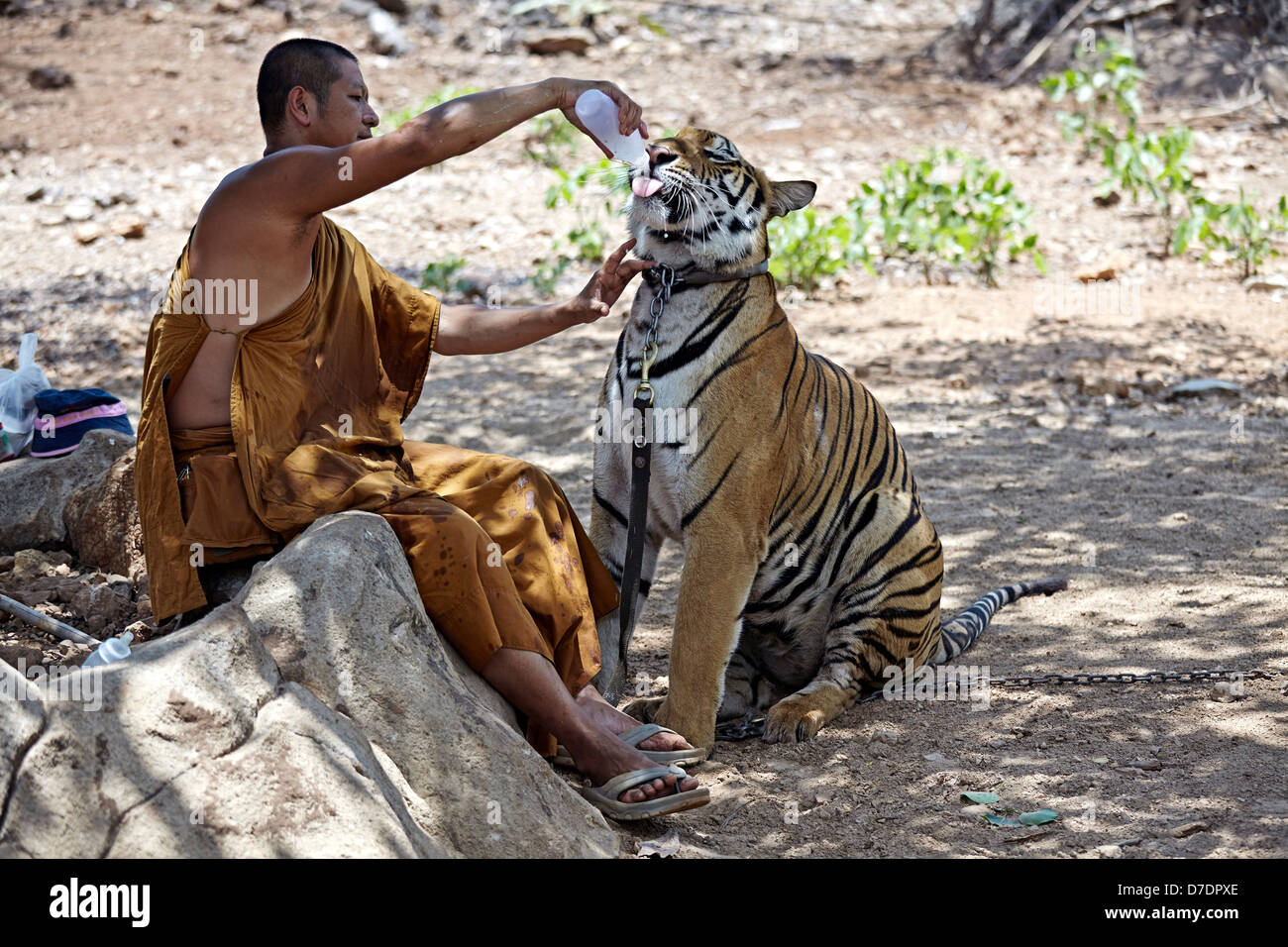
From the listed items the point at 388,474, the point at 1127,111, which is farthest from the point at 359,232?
the point at 388,474

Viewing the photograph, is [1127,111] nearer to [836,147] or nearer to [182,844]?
[836,147]

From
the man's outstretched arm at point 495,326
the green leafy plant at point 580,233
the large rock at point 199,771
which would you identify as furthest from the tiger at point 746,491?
the green leafy plant at point 580,233

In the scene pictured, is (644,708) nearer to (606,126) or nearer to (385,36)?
(606,126)

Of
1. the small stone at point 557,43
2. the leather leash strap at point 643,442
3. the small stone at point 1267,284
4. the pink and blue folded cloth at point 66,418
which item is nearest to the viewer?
the leather leash strap at point 643,442

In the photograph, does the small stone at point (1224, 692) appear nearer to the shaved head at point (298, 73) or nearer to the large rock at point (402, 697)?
the large rock at point (402, 697)

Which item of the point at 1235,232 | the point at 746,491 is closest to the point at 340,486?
the point at 746,491

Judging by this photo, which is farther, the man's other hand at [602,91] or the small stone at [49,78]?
the small stone at [49,78]

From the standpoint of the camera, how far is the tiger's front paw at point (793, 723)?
4086 mm

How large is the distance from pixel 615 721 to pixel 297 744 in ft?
3.95

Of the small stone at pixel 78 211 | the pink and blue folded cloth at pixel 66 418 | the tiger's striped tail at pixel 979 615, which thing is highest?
the small stone at pixel 78 211

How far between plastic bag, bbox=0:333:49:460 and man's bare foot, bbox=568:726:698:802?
296 centimetres

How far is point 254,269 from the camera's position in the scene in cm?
362

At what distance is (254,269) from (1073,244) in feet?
25.3

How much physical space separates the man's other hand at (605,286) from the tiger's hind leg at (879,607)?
116 centimetres
